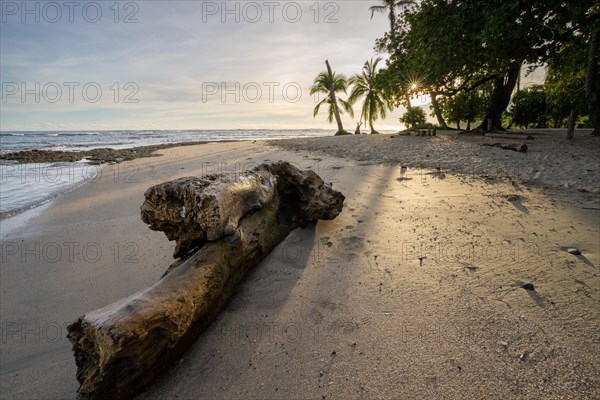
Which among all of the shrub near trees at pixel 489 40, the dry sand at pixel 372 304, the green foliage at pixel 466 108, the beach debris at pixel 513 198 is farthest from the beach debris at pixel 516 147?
the green foliage at pixel 466 108

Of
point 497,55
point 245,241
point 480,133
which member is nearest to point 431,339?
point 245,241

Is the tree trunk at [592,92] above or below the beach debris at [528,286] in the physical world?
above

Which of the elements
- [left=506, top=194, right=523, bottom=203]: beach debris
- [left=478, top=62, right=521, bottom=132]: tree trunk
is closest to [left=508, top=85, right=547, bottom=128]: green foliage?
[left=478, top=62, right=521, bottom=132]: tree trunk

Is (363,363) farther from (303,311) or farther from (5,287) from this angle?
(5,287)

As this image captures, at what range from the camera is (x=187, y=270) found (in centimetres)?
199

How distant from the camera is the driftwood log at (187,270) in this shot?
1492mm

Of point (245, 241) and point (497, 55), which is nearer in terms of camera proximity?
point (245, 241)

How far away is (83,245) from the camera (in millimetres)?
3883

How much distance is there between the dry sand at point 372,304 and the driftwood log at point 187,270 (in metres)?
0.19

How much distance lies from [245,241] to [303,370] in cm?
117

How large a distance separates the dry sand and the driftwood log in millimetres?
190

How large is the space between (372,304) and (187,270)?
Result: 142 centimetres

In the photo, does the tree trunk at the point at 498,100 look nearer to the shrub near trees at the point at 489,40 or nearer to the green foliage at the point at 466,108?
the shrub near trees at the point at 489,40

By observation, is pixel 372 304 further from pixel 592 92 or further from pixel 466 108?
pixel 466 108
